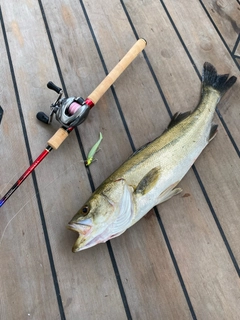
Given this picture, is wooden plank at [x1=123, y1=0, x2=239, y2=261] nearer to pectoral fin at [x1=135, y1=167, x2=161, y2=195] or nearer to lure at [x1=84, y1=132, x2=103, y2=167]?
pectoral fin at [x1=135, y1=167, x2=161, y2=195]

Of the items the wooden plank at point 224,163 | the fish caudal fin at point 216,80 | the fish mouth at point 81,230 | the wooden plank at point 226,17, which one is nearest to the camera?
the fish mouth at point 81,230

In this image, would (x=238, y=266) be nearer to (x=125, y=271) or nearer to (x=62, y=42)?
(x=125, y=271)

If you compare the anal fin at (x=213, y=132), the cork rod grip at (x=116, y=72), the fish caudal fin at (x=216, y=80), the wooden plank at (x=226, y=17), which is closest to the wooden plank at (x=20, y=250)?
the cork rod grip at (x=116, y=72)

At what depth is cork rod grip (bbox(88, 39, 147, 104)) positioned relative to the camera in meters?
2.12

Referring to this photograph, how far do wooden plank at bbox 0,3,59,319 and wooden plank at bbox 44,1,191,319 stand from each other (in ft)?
0.66

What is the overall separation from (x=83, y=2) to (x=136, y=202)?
5.63ft

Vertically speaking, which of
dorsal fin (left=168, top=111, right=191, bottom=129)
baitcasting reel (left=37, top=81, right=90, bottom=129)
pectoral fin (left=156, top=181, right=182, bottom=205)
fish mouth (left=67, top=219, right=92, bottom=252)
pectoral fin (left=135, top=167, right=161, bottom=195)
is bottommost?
pectoral fin (left=156, top=181, right=182, bottom=205)

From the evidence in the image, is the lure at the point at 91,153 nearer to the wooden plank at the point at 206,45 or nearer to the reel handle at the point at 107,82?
the reel handle at the point at 107,82

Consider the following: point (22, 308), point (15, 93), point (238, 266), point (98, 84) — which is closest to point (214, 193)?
point (238, 266)

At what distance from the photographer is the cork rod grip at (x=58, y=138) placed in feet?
6.39

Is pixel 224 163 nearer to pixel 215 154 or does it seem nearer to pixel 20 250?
pixel 215 154

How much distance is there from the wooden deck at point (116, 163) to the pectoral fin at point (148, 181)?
0.22m

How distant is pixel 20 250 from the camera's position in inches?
73.2

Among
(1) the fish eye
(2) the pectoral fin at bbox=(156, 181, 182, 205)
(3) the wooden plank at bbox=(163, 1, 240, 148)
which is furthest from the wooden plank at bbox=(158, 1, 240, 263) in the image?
(1) the fish eye
